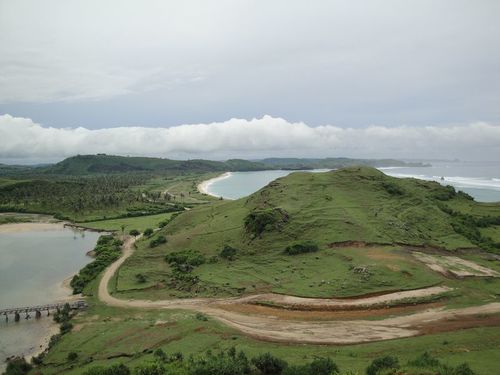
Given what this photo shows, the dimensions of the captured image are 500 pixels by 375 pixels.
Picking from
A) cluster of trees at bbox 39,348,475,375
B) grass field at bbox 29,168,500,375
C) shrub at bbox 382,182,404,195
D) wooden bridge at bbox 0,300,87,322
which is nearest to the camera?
cluster of trees at bbox 39,348,475,375

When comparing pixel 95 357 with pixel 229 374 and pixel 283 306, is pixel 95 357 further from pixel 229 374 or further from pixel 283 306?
pixel 283 306

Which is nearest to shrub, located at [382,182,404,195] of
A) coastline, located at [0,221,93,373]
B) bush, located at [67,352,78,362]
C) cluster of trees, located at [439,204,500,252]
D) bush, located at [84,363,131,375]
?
cluster of trees, located at [439,204,500,252]

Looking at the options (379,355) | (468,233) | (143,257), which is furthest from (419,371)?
(468,233)

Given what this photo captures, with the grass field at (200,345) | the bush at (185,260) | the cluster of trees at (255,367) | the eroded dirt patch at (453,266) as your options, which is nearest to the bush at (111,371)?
the cluster of trees at (255,367)

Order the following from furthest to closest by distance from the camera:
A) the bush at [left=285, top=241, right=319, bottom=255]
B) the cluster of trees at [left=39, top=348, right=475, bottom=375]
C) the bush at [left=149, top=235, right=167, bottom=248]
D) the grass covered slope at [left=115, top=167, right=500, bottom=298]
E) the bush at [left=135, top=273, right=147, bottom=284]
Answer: the bush at [left=149, top=235, right=167, bottom=248], the bush at [left=285, top=241, right=319, bottom=255], the bush at [left=135, top=273, right=147, bottom=284], the grass covered slope at [left=115, top=167, right=500, bottom=298], the cluster of trees at [left=39, top=348, right=475, bottom=375]

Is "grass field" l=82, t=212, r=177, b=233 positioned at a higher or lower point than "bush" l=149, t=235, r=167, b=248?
lower

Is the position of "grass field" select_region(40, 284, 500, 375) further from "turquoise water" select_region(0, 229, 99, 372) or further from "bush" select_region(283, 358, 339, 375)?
"turquoise water" select_region(0, 229, 99, 372)
